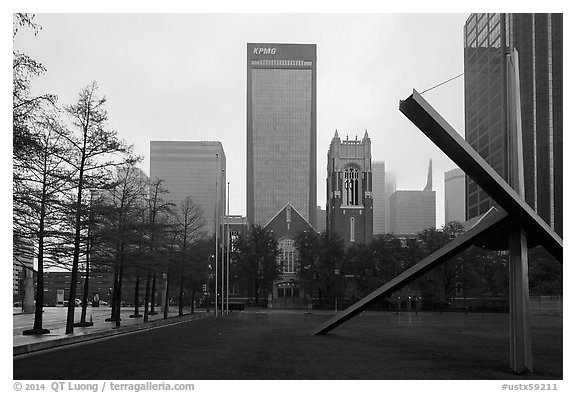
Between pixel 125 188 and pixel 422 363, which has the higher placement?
pixel 125 188

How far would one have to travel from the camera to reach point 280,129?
343 feet

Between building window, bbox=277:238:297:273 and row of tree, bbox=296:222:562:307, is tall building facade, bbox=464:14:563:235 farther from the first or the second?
building window, bbox=277:238:297:273

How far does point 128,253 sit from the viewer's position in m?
31.7

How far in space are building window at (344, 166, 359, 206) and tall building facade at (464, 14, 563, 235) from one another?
4590 centimetres

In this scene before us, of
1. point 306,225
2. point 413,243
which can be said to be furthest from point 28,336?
point 306,225

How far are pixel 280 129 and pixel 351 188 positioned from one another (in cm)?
1550

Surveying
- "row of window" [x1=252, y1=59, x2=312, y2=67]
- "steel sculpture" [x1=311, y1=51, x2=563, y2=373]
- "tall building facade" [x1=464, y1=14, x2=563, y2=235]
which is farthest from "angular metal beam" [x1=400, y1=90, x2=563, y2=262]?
"row of window" [x1=252, y1=59, x2=312, y2=67]

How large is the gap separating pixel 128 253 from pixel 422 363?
1947 cm

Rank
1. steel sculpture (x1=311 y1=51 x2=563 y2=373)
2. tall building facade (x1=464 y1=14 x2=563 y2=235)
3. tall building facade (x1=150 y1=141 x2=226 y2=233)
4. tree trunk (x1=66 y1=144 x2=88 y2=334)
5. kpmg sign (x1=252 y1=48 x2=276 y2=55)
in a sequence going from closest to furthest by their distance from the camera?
steel sculpture (x1=311 y1=51 x2=563 y2=373) → tree trunk (x1=66 y1=144 x2=88 y2=334) → tall building facade (x1=464 y1=14 x2=563 y2=235) → tall building facade (x1=150 y1=141 x2=226 y2=233) → kpmg sign (x1=252 y1=48 x2=276 y2=55)

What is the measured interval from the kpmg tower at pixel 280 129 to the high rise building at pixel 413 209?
1669cm

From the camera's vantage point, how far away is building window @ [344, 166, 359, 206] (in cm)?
9819

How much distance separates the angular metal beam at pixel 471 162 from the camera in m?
13.1

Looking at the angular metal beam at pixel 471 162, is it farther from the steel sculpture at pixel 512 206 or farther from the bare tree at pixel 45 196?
the bare tree at pixel 45 196
